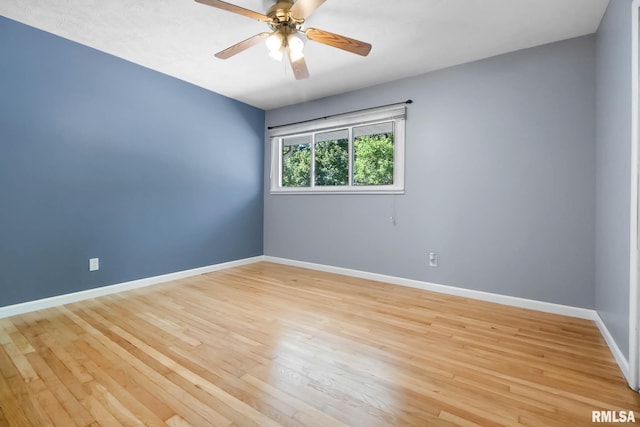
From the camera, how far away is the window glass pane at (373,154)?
3.48 metres

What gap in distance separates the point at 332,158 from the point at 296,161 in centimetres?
69

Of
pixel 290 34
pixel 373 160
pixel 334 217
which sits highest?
pixel 290 34

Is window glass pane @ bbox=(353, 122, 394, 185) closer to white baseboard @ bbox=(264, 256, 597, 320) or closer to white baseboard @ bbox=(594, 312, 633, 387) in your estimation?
white baseboard @ bbox=(264, 256, 597, 320)

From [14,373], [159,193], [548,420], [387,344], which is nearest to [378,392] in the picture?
[387,344]

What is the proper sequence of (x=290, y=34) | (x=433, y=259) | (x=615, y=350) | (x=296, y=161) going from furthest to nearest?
(x=296, y=161), (x=433, y=259), (x=290, y=34), (x=615, y=350)

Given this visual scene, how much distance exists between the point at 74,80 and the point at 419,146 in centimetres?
352

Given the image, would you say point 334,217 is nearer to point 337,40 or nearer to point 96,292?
point 337,40

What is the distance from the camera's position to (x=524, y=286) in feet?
8.57

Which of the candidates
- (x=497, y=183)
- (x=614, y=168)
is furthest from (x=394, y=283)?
(x=614, y=168)

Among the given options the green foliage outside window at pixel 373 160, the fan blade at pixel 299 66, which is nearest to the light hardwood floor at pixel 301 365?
the green foliage outside window at pixel 373 160

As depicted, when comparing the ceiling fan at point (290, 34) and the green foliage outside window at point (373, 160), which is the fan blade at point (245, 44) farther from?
the green foliage outside window at point (373, 160)

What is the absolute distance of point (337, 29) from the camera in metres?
2.38

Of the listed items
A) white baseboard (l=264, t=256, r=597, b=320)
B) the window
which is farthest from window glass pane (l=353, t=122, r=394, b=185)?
white baseboard (l=264, t=256, r=597, b=320)

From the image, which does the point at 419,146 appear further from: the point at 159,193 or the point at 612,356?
the point at 159,193
